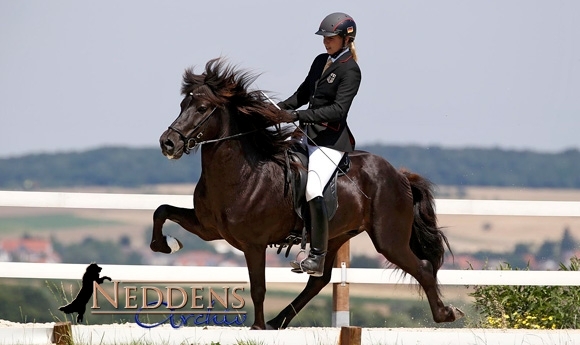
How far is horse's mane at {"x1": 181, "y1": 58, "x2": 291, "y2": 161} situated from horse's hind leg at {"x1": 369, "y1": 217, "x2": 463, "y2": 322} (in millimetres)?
983

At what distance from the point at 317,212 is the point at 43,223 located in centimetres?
2715

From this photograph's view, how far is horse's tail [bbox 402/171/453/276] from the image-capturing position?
26.1ft

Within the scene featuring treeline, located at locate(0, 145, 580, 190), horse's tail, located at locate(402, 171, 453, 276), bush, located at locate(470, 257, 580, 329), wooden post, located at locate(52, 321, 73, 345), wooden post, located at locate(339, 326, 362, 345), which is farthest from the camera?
treeline, located at locate(0, 145, 580, 190)

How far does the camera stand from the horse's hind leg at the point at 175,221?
7.11 meters

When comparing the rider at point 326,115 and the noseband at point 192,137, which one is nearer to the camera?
the noseband at point 192,137

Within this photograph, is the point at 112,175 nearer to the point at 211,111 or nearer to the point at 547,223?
the point at 547,223

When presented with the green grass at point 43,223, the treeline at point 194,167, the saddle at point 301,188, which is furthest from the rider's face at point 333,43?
the treeline at point 194,167

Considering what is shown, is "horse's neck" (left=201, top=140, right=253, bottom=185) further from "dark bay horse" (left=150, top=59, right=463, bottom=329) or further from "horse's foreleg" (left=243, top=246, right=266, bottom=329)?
"horse's foreleg" (left=243, top=246, right=266, bottom=329)

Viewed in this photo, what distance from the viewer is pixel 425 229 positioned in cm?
796

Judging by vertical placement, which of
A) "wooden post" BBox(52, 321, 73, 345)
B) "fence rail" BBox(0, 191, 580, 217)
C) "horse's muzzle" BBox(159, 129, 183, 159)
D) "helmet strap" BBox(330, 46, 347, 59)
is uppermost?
"helmet strap" BBox(330, 46, 347, 59)

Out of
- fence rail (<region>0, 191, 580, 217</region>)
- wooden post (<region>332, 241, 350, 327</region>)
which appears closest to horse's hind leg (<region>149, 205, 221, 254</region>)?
fence rail (<region>0, 191, 580, 217</region>)

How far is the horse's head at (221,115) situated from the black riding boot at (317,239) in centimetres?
50

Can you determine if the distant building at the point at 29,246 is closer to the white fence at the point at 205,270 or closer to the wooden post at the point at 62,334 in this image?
the white fence at the point at 205,270

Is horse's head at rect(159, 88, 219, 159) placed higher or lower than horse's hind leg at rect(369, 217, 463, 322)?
higher
